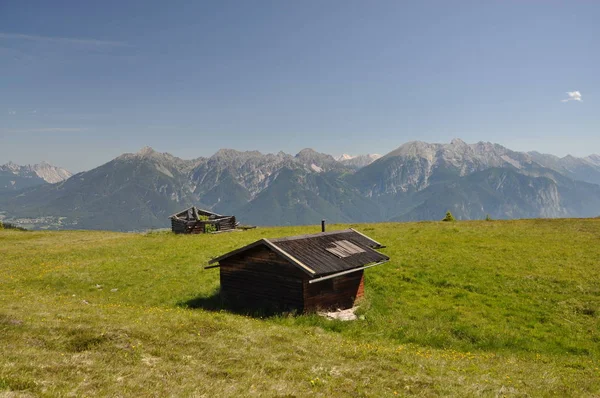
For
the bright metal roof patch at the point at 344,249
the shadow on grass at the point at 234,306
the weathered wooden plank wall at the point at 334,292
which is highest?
the bright metal roof patch at the point at 344,249

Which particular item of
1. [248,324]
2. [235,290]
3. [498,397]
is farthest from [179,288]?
[498,397]

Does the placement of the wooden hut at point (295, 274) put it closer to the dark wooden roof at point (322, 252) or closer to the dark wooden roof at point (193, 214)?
→ the dark wooden roof at point (322, 252)

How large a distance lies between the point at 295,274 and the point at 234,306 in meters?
5.06

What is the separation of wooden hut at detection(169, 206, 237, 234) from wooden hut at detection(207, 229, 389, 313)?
3502cm

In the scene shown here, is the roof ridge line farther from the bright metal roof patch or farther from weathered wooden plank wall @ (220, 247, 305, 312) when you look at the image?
the bright metal roof patch

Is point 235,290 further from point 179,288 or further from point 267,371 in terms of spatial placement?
point 267,371

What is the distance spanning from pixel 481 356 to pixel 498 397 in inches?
237

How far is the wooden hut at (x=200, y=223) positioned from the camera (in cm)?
5891

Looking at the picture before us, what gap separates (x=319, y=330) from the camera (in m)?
19.3

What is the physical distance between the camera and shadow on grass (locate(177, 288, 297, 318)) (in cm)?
2214

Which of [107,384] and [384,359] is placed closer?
[107,384]

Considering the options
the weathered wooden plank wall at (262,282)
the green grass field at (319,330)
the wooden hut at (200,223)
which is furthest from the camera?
the wooden hut at (200,223)

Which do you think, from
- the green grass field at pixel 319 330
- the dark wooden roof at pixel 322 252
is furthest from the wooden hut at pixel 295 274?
the green grass field at pixel 319 330

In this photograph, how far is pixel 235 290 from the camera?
2495cm
